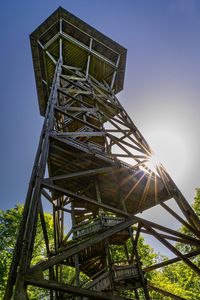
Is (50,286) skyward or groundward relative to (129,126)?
groundward

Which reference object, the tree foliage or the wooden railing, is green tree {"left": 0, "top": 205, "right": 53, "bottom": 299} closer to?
the tree foliage

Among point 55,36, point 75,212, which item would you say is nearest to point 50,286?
point 75,212

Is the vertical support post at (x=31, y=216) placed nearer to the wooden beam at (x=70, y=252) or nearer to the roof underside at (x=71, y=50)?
the wooden beam at (x=70, y=252)

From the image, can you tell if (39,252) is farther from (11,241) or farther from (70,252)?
(70,252)

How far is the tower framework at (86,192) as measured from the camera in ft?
14.2

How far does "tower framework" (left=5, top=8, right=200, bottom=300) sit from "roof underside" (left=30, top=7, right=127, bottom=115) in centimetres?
5

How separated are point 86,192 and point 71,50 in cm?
829

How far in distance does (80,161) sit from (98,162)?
0.54m

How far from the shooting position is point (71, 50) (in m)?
13.4

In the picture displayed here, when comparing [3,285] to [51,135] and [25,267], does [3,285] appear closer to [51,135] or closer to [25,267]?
[51,135]

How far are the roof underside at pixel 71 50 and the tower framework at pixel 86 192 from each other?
0.05m

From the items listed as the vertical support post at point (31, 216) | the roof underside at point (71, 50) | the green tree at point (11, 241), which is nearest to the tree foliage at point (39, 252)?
the green tree at point (11, 241)

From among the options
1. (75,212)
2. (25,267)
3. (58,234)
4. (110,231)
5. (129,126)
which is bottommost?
(25,267)

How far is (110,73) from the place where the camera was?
47.9ft
